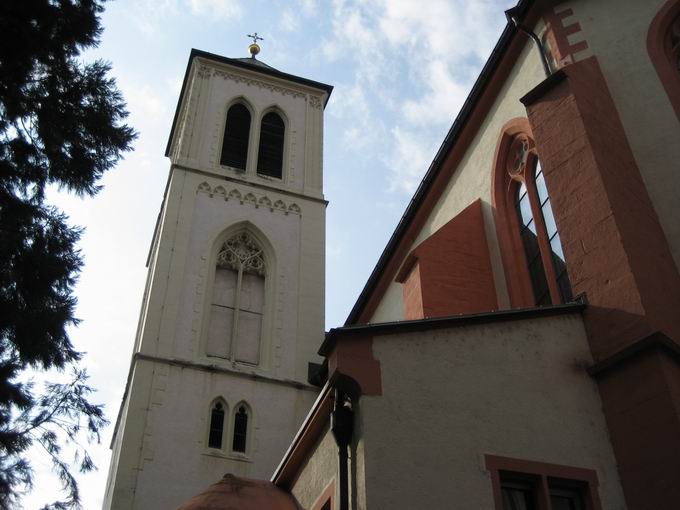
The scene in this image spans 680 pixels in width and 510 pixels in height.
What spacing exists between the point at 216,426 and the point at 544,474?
446 inches

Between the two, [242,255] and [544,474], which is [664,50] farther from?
[242,255]

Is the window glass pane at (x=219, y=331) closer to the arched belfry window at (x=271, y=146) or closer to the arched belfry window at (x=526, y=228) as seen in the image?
the arched belfry window at (x=271, y=146)

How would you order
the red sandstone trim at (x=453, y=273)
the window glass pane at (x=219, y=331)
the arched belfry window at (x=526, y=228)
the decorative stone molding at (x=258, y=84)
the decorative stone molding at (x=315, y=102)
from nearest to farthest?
the arched belfry window at (x=526, y=228)
the red sandstone trim at (x=453, y=273)
the window glass pane at (x=219, y=331)
the decorative stone molding at (x=258, y=84)
the decorative stone molding at (x=315, y=102)

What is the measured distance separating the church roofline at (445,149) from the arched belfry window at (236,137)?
25.1ft

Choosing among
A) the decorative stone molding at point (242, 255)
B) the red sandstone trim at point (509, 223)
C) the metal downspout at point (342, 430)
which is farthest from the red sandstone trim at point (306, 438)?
the decorative stone molding at point (242, 255)

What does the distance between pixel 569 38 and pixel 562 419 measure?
5606mm

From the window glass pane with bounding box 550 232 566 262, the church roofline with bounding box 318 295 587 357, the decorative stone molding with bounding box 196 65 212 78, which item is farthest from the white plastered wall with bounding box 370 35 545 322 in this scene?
the decorative stone molding with bounding box 196 65 212 78

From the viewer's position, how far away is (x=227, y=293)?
20.1 m

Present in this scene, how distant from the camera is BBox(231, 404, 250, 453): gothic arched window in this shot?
672 inches

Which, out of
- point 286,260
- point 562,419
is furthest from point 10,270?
point 286,260

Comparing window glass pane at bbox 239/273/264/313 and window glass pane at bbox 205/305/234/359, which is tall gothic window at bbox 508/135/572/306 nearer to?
window glass pane at bbox 205/305/234/359

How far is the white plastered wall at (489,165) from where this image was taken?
11.8m

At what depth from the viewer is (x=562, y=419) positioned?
722cm

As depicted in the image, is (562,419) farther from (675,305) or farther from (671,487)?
(675,305)
